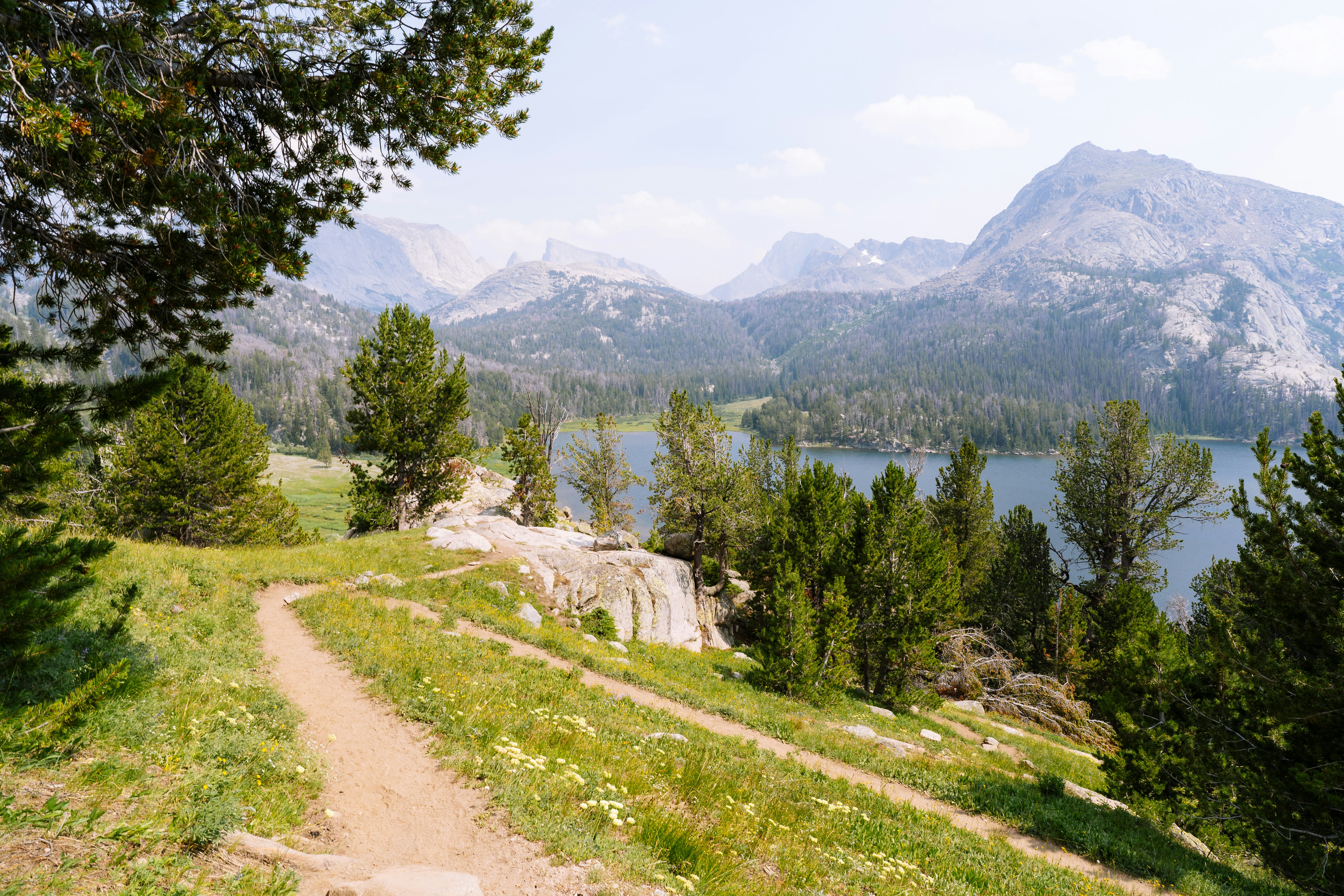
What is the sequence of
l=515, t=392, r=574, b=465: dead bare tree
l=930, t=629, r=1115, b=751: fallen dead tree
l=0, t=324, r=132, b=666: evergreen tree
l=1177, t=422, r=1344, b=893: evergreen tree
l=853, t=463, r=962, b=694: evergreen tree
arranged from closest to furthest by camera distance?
l=0, t=324, r=132, b=666: evergreen tree → l=1177, t=422, r=1344, b=893: evergreen tree → l=853, t=463, r=962, b=694: evergreen tree → l=930, t=629, r=1115, b=751: fallen dead tree → l=515, t=392, r=574, b=465: dead bare tree

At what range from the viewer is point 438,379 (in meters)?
35.8

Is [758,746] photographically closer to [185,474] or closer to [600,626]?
[600,626]

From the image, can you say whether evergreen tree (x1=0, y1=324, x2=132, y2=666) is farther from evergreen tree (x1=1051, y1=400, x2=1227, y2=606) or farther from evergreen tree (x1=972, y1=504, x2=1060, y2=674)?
evergreen tree (x1=1051, y1=400, x2=1227, y2=606)

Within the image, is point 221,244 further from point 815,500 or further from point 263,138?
point 815,500

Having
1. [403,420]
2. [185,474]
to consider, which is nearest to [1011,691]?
[403,420]

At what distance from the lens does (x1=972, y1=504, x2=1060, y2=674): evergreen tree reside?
3728cm

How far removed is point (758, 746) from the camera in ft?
47.0

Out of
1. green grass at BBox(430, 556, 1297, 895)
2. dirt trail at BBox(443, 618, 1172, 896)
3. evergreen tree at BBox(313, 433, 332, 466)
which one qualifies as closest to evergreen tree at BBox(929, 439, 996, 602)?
green grass at BBox(430, 556, 1297, 895)

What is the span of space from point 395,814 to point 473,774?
1056 millimetres

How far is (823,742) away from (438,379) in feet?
101

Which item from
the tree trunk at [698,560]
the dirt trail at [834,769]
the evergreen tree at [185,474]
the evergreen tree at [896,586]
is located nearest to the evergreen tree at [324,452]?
the evergreen tree at [185,474]

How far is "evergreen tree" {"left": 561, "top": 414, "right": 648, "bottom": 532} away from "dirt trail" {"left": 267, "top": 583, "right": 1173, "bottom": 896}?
1150 inches

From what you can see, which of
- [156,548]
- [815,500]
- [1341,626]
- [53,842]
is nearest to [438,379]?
[156,548]

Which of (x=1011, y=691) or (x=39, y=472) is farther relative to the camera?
(x=1011, y=691)
